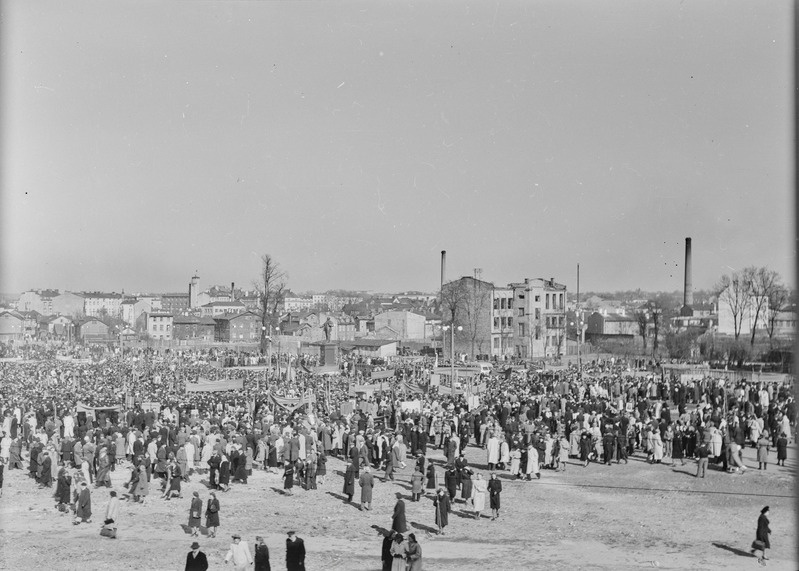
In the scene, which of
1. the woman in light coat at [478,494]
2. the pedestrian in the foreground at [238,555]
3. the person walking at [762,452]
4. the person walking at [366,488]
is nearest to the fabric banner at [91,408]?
the person walking at [366,488]

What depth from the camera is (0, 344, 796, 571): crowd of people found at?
19.2m

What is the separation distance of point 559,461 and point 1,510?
1408 cm

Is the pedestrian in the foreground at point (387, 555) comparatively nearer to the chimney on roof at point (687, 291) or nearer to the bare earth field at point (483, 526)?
the bare earth field at point (483, 526)

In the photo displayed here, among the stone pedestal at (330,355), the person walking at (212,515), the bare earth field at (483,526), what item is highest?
the stone pedestal at (330,355)

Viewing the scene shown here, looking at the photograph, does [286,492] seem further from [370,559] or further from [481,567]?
[481,567]

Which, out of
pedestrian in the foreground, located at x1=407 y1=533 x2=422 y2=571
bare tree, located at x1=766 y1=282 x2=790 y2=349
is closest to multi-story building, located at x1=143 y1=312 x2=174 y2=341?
bare tree, located at x1=766 y1=282 x2=790 y2=349

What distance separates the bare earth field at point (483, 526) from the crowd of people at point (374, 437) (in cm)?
47

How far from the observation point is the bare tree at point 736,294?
7917 cm

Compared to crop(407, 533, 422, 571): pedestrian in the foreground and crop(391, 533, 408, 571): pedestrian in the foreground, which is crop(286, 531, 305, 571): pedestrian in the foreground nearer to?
crop(391, 533, 408, 571): pedestrian in the foreground

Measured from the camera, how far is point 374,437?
2402cm

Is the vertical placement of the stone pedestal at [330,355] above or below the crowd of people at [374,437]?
above

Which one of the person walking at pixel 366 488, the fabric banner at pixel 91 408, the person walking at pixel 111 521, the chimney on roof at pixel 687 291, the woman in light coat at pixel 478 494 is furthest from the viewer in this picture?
the chimney on roof at pixel 687 291

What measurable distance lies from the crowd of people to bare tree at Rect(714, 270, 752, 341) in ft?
154

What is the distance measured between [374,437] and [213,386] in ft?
52.6
